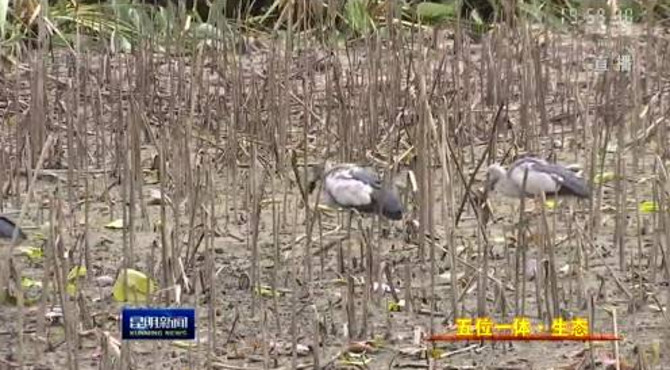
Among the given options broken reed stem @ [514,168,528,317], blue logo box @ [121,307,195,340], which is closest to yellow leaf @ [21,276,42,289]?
blue logo box @ [121,307,195,340]

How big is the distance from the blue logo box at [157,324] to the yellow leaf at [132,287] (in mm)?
406

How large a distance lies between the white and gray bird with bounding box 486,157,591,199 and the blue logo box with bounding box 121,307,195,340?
98cm

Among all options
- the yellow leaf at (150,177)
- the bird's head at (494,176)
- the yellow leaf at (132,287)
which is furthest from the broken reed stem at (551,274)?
the yellow leaf at (150,177)

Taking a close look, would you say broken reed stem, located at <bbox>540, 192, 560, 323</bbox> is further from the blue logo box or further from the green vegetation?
the green vegetation

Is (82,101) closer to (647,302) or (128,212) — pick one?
(128,212)

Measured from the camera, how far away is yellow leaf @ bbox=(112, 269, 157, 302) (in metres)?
3.16

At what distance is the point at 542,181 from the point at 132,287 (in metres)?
0.98

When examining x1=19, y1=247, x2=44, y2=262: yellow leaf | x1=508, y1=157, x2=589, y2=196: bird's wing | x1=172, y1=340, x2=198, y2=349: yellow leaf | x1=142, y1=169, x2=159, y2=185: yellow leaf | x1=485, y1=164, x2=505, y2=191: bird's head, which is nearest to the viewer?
x1=172, y1=340, x2=198, y2=349: yellow leaf

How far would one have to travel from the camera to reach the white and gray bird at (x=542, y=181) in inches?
136

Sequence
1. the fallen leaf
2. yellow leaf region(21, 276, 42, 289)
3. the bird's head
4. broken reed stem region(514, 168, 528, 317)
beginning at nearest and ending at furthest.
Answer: broken reed stem region(514, 168, 528, 317)
the fallen leaf
yellow leaf region(21, 276, 42, 289)
the bird's head

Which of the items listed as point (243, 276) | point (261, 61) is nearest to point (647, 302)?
point (243, 276)

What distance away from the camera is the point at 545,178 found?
11.3ft

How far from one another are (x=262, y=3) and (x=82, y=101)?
8.18 ft

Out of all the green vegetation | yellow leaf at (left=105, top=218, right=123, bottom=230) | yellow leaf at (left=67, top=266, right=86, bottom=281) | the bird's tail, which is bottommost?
yellow leaf at (left=67, top=266, right=86, bottom=281)
